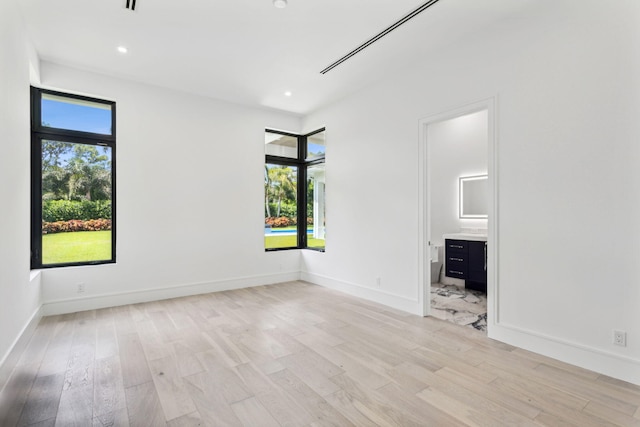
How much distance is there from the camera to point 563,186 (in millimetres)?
2666

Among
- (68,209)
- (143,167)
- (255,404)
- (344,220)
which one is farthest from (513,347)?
(68,209)

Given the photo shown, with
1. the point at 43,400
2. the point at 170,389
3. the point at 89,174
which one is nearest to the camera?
the point at 43,400

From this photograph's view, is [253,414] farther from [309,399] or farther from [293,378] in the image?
[293,378]

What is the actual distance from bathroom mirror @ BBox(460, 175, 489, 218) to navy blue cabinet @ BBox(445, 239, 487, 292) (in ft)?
2.61

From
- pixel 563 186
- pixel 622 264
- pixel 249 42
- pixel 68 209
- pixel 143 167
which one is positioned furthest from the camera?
pixel 143 167

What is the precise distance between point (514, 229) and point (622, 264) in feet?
2.59

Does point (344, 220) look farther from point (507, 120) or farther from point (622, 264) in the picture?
point (622, 264)

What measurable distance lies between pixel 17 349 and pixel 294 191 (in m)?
4.31

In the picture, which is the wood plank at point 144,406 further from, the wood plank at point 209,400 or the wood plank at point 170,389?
the wood plank at point 209,400

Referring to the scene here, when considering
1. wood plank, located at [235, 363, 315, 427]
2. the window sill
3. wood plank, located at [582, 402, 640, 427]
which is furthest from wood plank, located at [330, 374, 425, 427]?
the window sill

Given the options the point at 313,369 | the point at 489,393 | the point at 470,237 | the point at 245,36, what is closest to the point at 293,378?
the point at 313,369

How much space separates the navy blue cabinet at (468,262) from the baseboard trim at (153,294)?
2.82 meters

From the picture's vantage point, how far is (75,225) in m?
4.06

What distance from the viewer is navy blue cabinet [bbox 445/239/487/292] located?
470cm
